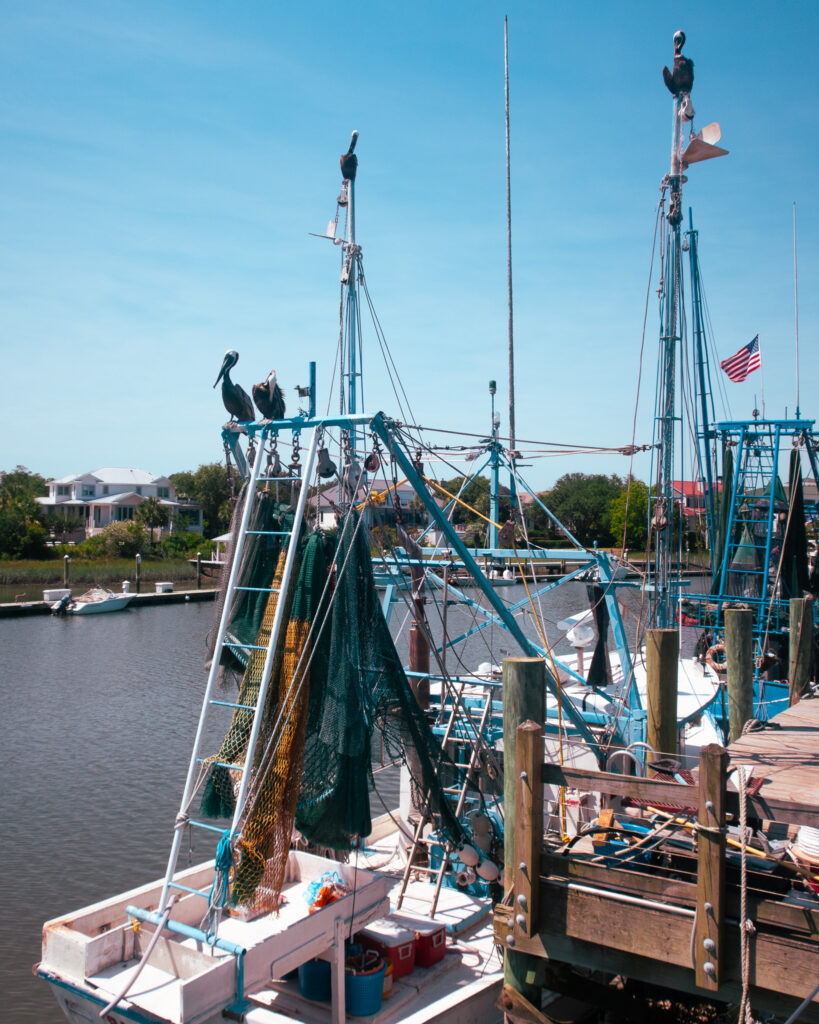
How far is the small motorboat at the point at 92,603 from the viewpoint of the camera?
150ft

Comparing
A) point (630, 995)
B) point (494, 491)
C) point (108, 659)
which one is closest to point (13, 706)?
point (108, 659)

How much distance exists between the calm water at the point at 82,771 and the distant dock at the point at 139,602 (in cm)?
740

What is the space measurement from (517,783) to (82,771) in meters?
15.6

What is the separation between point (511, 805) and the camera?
670cm

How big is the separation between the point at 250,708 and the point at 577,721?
4.86m

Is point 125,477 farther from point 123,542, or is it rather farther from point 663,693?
point 663,693

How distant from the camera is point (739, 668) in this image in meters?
10.5

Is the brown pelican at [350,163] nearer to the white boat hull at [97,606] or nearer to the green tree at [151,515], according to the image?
the white boat hull at [97,606]

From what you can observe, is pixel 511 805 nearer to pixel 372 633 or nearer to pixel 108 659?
pixel 372 633

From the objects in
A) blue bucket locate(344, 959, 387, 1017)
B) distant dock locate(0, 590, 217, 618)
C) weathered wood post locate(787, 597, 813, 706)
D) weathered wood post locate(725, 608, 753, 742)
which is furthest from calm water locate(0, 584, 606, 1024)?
distant dock locate(0, 590, 217, 618)

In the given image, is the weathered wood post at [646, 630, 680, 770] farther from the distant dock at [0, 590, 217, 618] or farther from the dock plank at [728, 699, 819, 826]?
the distant dock at [0, 590, 217, 618]

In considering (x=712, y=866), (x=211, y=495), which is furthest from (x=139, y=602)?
(x=712, y=866)

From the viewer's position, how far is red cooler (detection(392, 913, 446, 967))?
873 cm

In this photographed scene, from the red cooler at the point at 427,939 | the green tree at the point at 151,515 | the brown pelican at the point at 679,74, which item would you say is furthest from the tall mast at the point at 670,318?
the green tree at the point at 151,515
